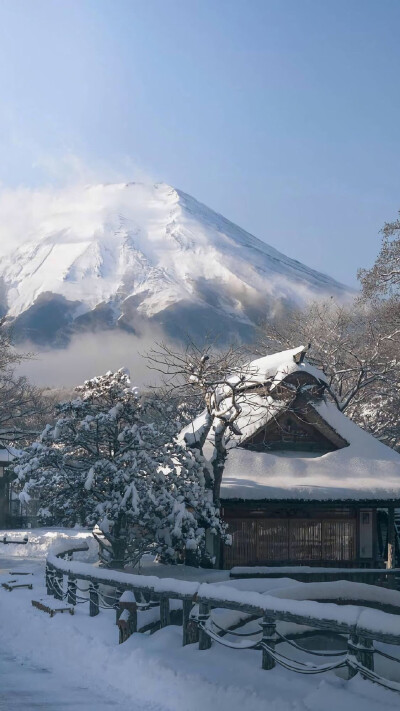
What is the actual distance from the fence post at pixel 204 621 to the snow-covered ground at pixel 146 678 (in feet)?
0.32

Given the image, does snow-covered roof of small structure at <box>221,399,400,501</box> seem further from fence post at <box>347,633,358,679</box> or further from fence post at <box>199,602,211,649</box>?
fence post at <box>347,633,358,679</box>

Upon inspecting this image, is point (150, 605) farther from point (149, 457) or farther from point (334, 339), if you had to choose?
point (334, 339)

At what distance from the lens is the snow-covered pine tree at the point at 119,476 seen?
65.1 ft

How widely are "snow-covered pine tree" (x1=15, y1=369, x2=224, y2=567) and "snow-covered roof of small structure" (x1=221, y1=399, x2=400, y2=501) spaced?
4.17m

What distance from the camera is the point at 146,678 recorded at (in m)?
10.4

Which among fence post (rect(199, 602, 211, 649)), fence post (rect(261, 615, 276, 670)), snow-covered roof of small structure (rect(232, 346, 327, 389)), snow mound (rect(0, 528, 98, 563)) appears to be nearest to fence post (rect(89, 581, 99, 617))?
fence post (rect(199, 602, 211, 649))

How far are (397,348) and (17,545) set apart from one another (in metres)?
19.9

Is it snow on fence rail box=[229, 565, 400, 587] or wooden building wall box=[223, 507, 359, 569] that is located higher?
wooden building wall box=[223, 507, 359, 569]

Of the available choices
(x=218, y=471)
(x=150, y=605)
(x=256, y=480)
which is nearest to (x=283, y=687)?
(x=150, y=605)

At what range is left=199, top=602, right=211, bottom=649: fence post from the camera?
35.9ft

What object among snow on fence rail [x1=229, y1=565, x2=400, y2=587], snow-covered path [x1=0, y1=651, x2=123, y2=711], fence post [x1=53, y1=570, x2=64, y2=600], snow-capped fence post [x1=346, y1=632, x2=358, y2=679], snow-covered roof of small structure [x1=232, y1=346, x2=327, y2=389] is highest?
snow-covered roof of small structure [x1=232, y1=346, x2=327, y2=389]

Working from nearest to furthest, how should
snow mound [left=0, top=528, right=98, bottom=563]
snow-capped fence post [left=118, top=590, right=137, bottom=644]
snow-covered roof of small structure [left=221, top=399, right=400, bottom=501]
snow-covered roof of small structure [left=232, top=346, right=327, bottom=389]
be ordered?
snow-capped fence post [left=118, top=590, right=137, bottom=644] < snow-covered roof of small structure [left=221, top=399, right=400, bottom=501] < snow-covered roof of small structure [left=232, top=346, right=327, bottom=389] < snow mound [left=0, top=528, right=98, bottom=563]

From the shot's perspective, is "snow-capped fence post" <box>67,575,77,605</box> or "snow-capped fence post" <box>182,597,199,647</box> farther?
"snow-capped fence post" <box>67,575,77,605</box>

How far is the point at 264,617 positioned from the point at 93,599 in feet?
16.6
